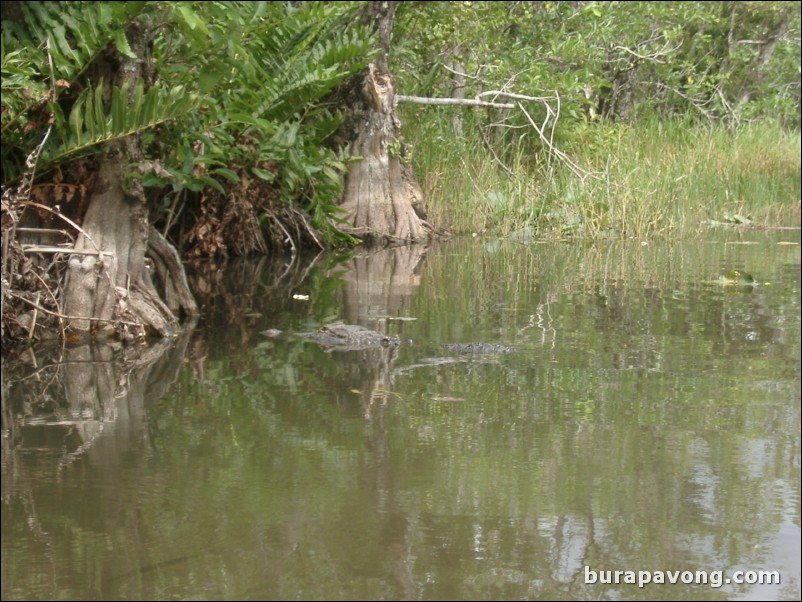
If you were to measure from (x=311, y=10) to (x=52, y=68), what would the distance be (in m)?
2.95

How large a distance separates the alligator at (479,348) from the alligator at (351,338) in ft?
1.10

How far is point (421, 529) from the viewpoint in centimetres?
302

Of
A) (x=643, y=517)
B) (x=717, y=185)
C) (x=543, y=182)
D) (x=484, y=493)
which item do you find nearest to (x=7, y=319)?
(x=484, y=493)

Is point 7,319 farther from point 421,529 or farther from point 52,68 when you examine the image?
point 421,529

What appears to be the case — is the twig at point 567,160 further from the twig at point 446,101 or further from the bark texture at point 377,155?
the bark texture at point 377,155

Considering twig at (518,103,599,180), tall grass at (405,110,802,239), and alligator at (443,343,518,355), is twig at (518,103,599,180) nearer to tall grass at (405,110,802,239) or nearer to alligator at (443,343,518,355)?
tall grass at (405,110,802,239)

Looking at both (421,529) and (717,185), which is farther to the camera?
(717,185)

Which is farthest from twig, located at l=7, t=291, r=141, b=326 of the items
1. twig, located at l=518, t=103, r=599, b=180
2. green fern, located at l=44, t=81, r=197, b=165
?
twig, located at l=518, t=103, r=599, b=180

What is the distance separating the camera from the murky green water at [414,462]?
2.76 metres

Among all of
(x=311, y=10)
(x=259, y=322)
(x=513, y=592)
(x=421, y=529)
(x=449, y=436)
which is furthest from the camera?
(x=311, y=10)

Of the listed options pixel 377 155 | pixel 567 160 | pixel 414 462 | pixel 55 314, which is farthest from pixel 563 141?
pixel 414 462

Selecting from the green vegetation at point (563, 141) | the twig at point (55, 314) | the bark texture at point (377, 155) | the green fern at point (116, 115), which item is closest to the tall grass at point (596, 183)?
the green vegetation at point (563, 141)

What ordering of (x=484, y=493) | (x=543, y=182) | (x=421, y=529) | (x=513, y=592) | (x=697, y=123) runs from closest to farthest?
1. (x=513, y=592)
2. (x=421, y=529)
3. (x=484, y=493)
4. (x=543, y=182)
5. (x=697, y=123)

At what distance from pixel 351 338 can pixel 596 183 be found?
7.71m
